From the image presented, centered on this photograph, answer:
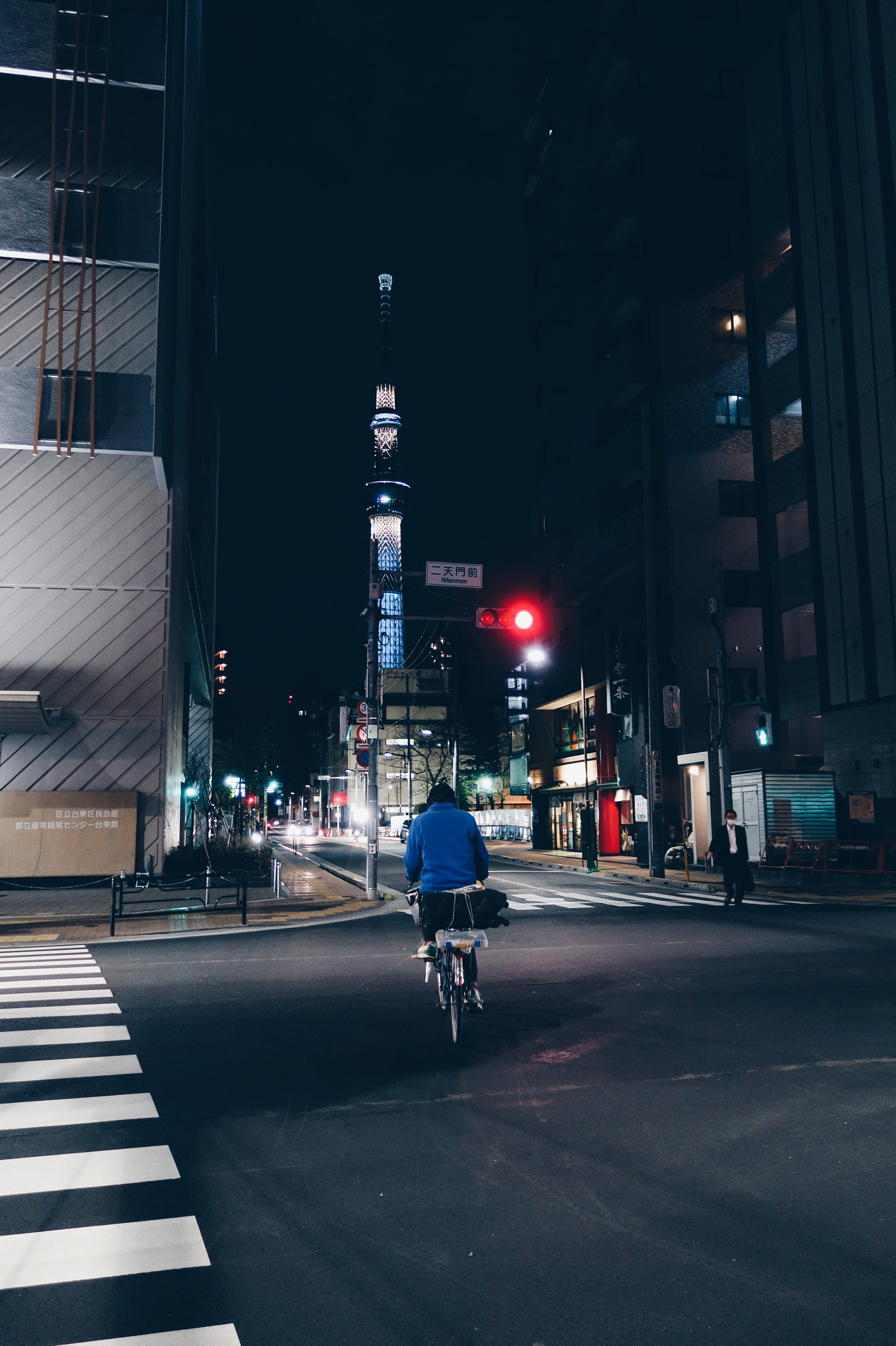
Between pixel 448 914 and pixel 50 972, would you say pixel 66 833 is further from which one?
pixel 448 914

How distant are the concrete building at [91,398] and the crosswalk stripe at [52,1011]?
16884 mm

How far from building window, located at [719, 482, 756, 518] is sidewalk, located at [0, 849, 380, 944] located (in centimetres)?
2553

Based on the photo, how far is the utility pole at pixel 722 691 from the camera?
88.2 ft

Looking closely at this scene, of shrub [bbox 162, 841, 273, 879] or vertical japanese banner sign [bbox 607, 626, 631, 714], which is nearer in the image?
shrub [bbox 162, 841, 273, 879]

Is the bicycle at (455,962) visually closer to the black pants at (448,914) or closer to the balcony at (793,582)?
the black pants at (448,914)

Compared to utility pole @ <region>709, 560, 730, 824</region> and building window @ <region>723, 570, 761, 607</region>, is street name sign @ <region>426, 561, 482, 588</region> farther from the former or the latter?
building window @ <region>723, 570, 761, 607</region>

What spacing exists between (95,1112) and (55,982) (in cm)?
550

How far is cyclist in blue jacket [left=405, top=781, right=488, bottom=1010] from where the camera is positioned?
8.17 metres

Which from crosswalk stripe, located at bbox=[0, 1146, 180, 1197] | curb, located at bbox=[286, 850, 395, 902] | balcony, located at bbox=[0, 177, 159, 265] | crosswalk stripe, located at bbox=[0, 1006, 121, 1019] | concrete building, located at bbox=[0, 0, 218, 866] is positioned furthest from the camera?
balcony, located at bbox=[0, 177, 159, 265]

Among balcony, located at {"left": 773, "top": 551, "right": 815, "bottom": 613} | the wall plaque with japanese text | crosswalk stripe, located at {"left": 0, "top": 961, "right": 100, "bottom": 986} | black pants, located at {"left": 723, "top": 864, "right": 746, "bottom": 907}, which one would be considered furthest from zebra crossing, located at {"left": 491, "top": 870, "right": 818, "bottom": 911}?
balcony, located at {"left": 773, "top": 551, "right": 815, "bottom": 613}

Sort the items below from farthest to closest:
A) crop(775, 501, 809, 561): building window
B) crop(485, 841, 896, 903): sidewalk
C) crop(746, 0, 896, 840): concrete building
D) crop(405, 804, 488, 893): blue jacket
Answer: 1. crop(775, 501, 809, 561): building window
2. crop(746, 0, 896, 840): concrete building
3. crop(485, 841, 896, 903): sidewalk
4. crop(405, 804, 488, 893): blue jacket

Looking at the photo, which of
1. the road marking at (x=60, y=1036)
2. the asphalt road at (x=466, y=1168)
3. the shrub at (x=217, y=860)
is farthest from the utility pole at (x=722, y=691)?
the road marking at (x=60, y=1036)

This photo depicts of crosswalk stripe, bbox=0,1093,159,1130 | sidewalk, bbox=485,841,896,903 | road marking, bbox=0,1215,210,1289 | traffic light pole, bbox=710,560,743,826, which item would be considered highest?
traffic light pole, bbox=710,560,743,826

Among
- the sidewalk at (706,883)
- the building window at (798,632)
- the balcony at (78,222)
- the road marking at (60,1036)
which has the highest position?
the balcony at (78,222)
